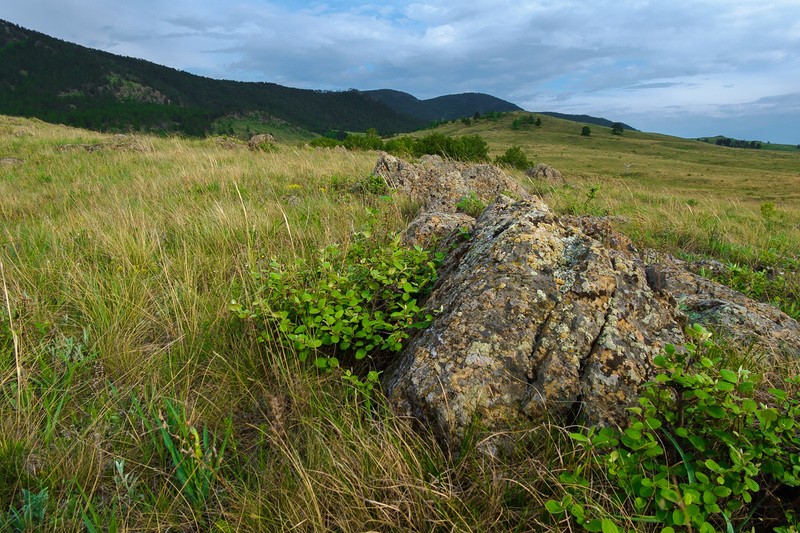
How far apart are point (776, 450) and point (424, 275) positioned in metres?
1.93

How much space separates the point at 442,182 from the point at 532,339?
189 inches

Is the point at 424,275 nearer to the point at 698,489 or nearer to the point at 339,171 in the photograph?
the point at 698,489

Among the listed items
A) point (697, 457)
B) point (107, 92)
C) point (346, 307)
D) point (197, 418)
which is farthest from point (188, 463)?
point (107, 92)

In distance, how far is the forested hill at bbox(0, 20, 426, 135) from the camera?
5305 inches

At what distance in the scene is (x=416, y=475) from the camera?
67.9 inches

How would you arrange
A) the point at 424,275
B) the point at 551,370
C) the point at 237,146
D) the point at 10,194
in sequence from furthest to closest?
the point at 237,146 → the point at 10,194 → the point at 424,275 → the point at 551,370

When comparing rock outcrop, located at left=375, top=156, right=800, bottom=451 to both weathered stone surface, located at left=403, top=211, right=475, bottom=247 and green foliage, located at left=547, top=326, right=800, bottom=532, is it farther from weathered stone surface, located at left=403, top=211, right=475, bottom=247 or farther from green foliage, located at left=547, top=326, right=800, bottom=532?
weathered stone surface, located at left=403, top=211, right=475, bottom=247

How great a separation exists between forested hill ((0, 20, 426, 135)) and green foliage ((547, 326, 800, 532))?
5730 inches

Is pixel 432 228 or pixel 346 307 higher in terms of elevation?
pixel 432 228

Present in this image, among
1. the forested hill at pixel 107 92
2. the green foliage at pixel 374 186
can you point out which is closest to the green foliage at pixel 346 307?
the green foliage at pixel 374 186

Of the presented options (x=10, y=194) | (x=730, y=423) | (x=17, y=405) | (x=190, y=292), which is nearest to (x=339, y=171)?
(x=10, y=194)

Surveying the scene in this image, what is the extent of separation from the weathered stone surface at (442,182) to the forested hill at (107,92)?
459ft

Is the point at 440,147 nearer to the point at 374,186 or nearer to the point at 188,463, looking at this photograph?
the point at 374,186

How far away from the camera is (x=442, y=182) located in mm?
6609
